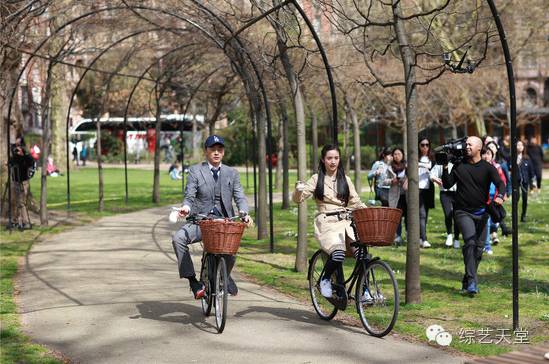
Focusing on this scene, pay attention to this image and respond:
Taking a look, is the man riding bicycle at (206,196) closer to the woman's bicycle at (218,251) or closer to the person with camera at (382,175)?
the woman's bicycle at (218,251)

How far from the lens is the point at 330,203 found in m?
8.79

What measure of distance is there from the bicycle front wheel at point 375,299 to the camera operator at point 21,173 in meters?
11.6

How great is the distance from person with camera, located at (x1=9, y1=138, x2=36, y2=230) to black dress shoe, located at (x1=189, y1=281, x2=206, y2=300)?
1036 centimetres

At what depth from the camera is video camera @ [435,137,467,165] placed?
1013cm

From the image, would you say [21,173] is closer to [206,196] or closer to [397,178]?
[397,178]

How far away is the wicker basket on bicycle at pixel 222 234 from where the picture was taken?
26.5 feet

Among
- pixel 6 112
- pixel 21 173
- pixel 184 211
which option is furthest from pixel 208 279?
pixel 6 112

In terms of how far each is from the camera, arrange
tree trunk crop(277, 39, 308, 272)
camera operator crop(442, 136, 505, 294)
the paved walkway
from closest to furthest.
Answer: the paved walkway → camera operator crop(442, 136, 505, 294) → tree trunk crop(277, 39, 308, 272)

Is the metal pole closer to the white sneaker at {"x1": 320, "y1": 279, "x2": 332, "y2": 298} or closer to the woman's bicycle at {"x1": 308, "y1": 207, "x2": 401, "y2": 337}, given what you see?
the woman's bicycle at {"x1": 308, "y1": 207, "x2": 401, "y2": 337}

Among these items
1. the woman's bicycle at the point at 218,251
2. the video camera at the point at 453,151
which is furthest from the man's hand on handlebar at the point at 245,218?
the video camera at the point at 453,151

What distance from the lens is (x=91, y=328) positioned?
8.66m

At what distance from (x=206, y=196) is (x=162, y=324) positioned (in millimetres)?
1306

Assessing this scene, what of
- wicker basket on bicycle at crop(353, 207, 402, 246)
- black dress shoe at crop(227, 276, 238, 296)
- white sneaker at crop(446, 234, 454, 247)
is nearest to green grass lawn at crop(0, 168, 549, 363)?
white sneaker at crop(446, 234, 454, 247)

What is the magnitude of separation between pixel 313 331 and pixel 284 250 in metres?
6.86
